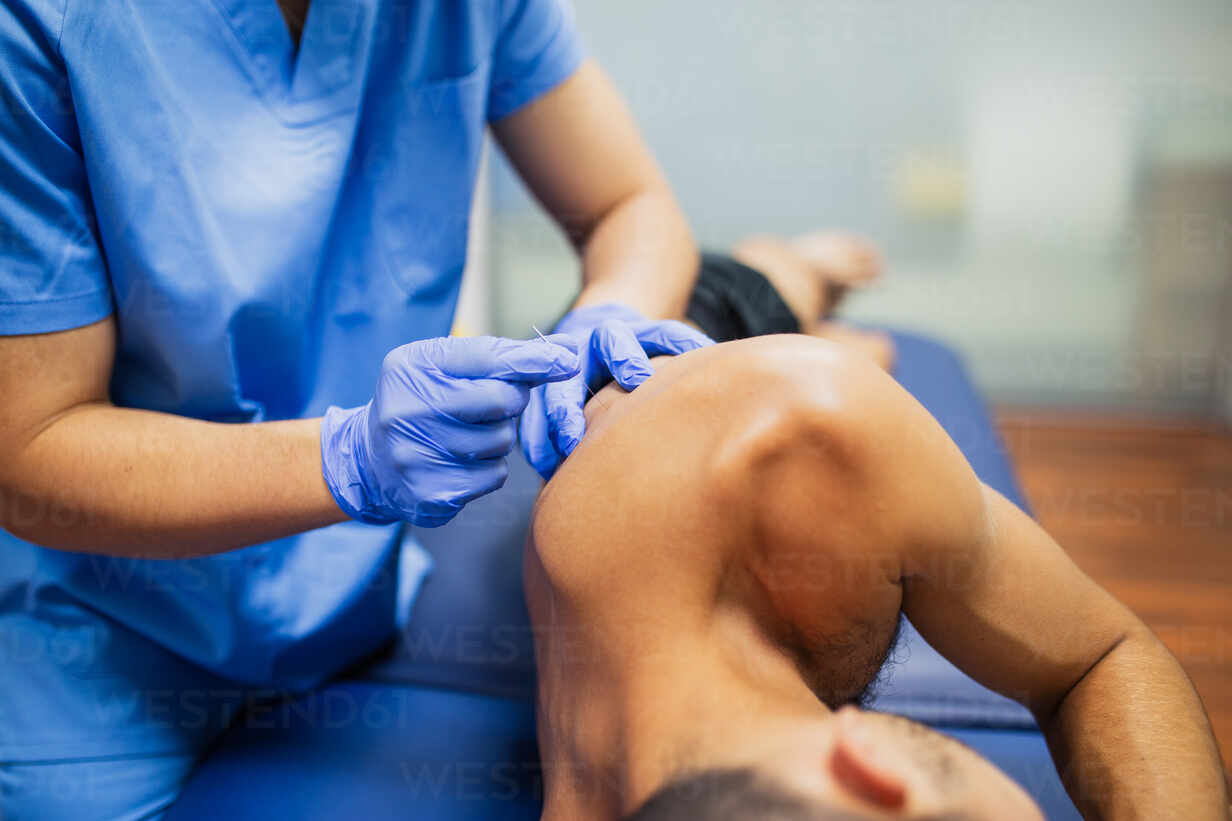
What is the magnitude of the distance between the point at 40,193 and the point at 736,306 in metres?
0.90

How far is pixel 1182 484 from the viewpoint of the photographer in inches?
92.3

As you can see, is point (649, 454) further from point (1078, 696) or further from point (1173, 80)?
point (1173, 80)

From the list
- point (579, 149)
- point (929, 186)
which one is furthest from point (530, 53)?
point (929, 186)

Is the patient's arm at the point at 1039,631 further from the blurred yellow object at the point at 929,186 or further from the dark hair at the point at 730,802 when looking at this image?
the blurred yellow object at the point at 929,186

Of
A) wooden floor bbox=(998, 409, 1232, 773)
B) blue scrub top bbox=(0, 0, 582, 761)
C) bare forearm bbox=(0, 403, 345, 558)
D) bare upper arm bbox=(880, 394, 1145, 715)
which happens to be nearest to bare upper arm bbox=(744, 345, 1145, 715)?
bare upper arm bbox=(880, 394, 1145, 715)

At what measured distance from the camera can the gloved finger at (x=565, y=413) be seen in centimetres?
85

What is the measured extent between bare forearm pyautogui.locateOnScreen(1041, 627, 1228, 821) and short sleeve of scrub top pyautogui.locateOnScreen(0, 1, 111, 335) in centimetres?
93

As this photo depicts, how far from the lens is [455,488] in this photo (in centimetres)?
79

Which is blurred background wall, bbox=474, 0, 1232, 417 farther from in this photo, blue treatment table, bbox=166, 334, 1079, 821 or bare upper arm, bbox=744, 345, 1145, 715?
bare upper arm, bbox=744, 345, 1145, 715

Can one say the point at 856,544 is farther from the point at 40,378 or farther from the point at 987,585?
the point at 40,378

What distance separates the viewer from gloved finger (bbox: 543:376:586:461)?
2.78ft

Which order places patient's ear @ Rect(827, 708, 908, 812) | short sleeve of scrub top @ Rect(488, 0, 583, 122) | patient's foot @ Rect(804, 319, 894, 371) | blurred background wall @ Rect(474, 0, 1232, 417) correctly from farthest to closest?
blurred background wall @ Rect(474, 0, 1232, 417), patient's foot @ Rect(804, 319, 894, 371), short sleeve of scrub top @ Rect(488, 0, 583, 122), patient's ear @ Rect(827, 708, 908, 812)

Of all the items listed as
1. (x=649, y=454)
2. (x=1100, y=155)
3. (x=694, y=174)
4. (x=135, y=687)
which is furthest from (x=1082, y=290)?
(x=135, y=687)

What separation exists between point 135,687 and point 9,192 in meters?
0.52
